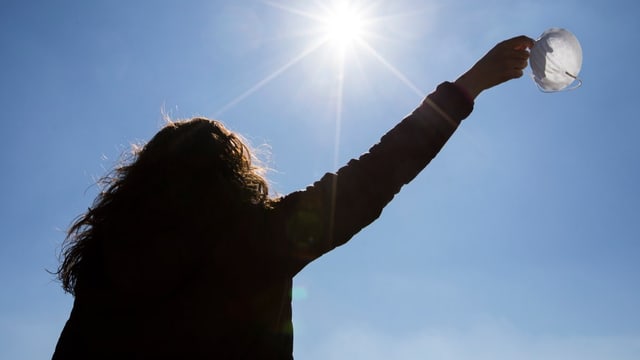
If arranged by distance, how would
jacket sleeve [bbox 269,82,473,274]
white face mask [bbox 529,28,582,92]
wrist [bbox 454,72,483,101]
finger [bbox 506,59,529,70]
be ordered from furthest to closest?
1. white face mask [bbox 529,28,582,92]
2. finger [bbox 506,59,529,70]
3. wrist [bbox 454,72,483,101]
4. jacket sleeve [bbox 269,82,473,274]

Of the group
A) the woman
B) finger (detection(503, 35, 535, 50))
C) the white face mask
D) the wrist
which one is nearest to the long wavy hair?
the woman

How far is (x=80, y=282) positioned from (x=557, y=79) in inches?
135

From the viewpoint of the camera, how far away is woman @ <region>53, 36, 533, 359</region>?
2.15 m

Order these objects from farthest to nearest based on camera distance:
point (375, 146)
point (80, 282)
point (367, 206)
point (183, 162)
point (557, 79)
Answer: point (557, 79), point (183, 162), point (80, 282), point (375, 146), point (367, 206)

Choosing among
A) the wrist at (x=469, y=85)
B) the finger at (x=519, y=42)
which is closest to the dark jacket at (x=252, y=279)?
the wrist at (x=469, y=85)

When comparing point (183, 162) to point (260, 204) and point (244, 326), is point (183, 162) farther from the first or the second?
point (244, 326)

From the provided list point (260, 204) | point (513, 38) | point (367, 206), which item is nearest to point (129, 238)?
point (260, 204)

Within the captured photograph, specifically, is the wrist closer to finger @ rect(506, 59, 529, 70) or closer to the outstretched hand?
the outstretched hand

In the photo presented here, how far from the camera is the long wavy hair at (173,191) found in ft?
7.93

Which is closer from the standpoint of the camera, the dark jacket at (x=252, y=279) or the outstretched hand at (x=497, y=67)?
the dark jacket at (x=252, y=279)

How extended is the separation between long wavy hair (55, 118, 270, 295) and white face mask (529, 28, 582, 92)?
217cm

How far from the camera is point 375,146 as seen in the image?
229 cm

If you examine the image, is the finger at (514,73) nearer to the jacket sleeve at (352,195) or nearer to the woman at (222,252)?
the woman at (222,252)

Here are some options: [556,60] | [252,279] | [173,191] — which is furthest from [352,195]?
[556,60]
